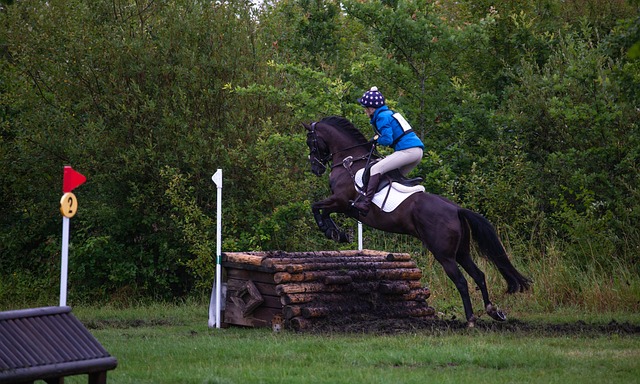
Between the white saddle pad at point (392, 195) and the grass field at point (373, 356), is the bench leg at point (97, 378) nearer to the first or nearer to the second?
the grass field at point (373, 356)

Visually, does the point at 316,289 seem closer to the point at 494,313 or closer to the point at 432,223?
the point at 432,223

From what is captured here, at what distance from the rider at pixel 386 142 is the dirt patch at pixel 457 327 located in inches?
55.0

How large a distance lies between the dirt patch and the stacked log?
0.17 metres

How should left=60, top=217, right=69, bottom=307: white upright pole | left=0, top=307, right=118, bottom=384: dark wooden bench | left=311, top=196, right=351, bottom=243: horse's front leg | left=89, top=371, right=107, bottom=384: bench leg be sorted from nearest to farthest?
1. left=0, top=307, right=118, bottom=384: dark wooden bench
2. left=89, top=371, right=107, bottom=384: bench leg
3. left=60, top=217, right=69, bottom=307: white upright pole
4. left=311, top=196, right=351, bottom=243: horse's front leg

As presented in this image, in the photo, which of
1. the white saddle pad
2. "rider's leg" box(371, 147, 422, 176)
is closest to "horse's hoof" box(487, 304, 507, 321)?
the white saddle pad

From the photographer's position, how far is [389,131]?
1135 centimetres

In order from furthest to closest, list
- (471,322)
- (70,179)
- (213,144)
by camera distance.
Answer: (213,144), (471,322), (70,179)

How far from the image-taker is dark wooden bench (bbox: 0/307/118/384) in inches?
227

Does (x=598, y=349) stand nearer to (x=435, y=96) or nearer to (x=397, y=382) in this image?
(x=397, y=382)

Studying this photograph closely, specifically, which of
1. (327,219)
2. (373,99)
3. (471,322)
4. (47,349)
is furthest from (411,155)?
(47,349)

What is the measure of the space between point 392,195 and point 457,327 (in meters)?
1.76

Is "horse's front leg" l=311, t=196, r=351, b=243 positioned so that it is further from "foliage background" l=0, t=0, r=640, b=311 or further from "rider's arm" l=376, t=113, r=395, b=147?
"foliage background" l=0, t=0, r=640, b=311

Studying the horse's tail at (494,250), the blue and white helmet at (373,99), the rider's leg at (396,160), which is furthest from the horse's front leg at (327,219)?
the horse's tail at (494,250)

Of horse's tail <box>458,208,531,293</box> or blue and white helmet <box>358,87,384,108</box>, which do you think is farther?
blue and white helmet <box>358,87,384,108</box>
